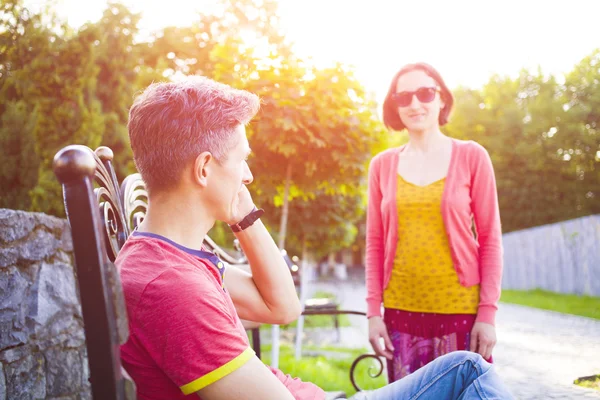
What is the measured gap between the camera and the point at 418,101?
9.48 feet

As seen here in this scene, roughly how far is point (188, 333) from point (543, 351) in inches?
261

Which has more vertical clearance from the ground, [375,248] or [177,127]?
[177,127]

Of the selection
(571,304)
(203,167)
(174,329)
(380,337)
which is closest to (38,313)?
(380,337)

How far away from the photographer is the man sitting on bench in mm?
1197

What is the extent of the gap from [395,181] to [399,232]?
0.80ft

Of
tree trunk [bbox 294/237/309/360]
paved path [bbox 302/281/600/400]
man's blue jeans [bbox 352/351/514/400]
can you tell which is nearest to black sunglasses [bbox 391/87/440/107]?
man's blue jeans [bbox 352/351/514/400]

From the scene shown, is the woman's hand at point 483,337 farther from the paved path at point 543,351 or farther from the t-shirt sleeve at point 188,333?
the t-shirt sleeve at point 188,333

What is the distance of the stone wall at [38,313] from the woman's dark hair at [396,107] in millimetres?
1828

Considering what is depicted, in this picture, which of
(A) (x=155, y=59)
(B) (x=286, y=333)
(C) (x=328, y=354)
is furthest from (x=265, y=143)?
(A) (x=155, y=59)

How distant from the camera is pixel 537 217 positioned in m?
35.8

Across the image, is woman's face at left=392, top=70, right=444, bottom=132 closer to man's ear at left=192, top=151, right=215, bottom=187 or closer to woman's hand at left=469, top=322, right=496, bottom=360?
woman's hand at left=469, top=322, right=496, bottom=360

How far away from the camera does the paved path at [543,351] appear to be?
3.79 m

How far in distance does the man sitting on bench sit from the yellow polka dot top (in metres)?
0.92

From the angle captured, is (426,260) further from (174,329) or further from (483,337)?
(174,329)
